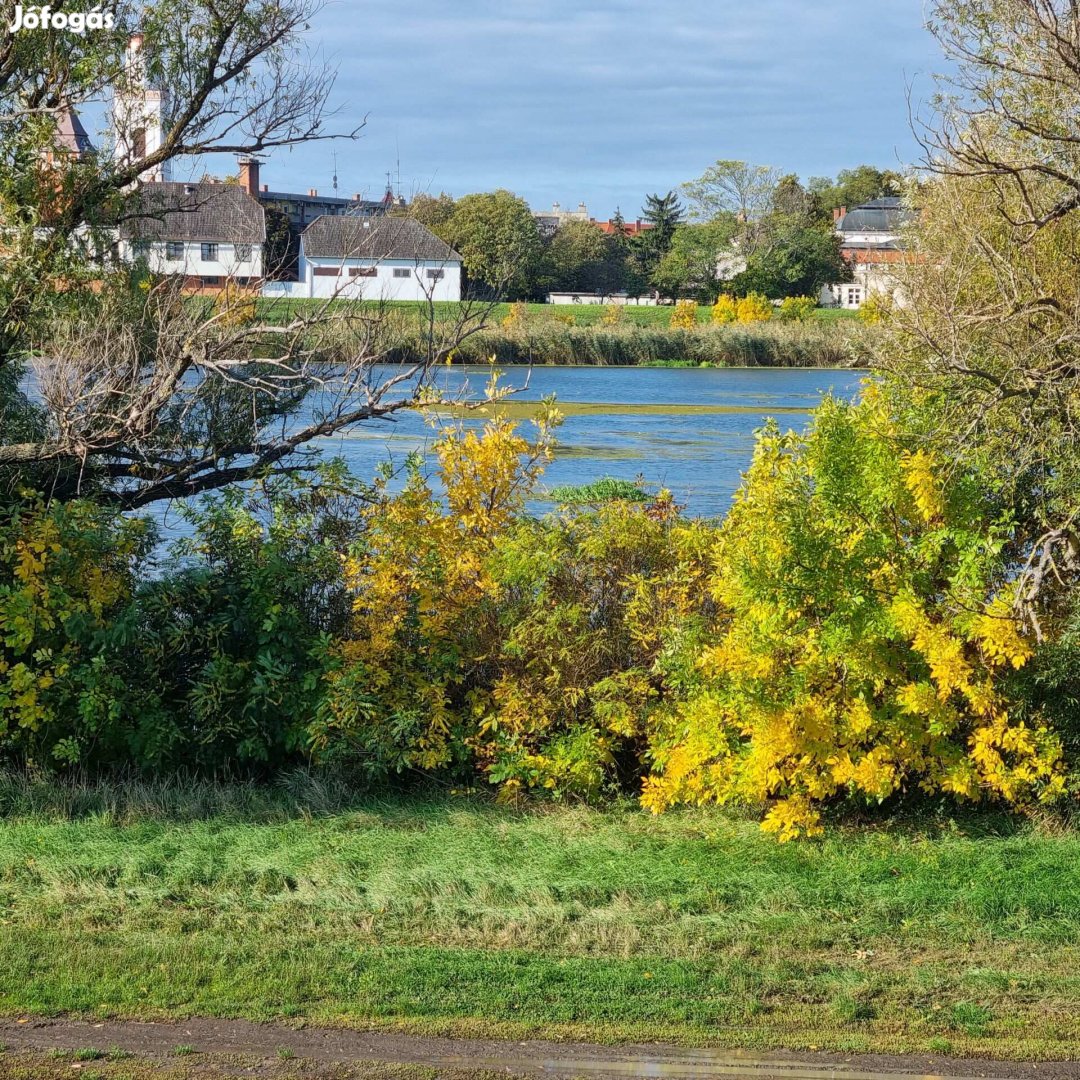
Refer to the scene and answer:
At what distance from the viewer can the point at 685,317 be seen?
73625 millimetres

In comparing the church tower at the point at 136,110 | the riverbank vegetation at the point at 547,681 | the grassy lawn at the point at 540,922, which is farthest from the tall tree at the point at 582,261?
the grassy lawn at the point at 540,922

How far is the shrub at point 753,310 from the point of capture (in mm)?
73625

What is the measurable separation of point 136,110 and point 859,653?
22.2 ft

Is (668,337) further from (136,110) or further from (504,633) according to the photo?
(504,633)

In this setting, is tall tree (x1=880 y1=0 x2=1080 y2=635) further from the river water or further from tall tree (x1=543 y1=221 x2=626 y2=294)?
tall tree (x1=543 y1=221 x2=626 y2=294)

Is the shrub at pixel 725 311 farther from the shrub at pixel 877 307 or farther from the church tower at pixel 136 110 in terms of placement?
the church tower at pixel 136 110

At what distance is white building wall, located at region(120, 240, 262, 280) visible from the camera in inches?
420

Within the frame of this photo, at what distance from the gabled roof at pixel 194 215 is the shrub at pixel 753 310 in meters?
63.0

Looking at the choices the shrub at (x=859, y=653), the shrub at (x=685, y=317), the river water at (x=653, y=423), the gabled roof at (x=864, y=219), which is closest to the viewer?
the shrub at (x=859, y=653)

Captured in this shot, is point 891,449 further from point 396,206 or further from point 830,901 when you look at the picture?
point 396,206

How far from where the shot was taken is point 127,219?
10586 millimetres

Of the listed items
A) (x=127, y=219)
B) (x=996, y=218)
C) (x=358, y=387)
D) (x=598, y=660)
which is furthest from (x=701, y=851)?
(x=127, y=219)

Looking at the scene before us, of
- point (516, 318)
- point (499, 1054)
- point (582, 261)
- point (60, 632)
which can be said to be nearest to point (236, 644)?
point (60, 632)

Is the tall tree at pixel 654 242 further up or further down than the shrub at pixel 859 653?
further up
